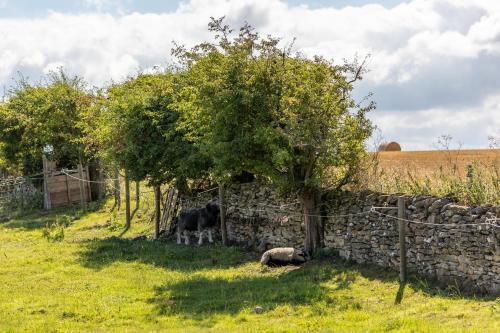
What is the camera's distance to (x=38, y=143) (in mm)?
40219

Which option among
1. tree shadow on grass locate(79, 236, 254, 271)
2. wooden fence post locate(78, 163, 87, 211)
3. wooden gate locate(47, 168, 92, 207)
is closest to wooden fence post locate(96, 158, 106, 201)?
wooden gate locate(47, 168, 92, 207)

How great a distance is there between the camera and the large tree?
17.2 m

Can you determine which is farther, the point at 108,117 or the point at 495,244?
the point at 108,117

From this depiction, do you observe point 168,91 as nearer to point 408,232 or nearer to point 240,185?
point 240,185

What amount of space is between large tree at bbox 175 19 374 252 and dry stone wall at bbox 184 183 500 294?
128cm

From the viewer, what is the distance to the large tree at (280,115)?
1716cm

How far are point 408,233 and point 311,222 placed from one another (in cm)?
405

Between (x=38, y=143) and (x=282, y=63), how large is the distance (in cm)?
2632

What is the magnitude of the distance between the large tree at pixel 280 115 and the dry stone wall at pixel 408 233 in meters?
1.28

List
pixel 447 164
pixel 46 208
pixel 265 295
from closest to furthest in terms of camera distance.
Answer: pixel 265 295, pixel 447 164, pixel 46 208

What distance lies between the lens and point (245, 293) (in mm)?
14867

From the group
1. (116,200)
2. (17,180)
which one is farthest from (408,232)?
(17,180)

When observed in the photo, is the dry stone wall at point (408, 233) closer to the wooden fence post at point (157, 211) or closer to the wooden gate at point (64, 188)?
the wooden fence post at point (157, 211)

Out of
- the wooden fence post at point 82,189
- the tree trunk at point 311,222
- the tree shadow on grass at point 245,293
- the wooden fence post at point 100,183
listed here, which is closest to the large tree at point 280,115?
the tree trunk at point 311,222
